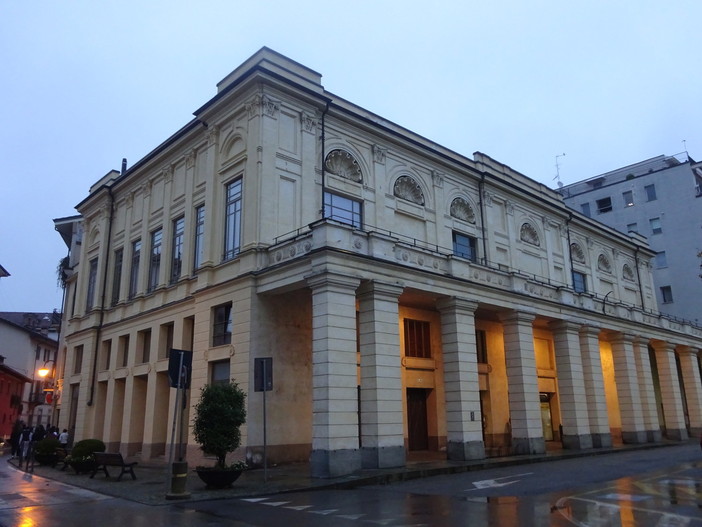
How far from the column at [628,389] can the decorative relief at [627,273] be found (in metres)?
11.6

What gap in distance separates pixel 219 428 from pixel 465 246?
18.0m

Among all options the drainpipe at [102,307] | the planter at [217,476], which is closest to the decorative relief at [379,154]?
the planter at [217,476]

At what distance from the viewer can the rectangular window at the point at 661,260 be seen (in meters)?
51.4

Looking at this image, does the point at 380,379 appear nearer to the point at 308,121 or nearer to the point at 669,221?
the point at 308,121

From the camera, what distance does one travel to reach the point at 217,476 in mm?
15367

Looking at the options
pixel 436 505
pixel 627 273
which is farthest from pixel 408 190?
pixel 627 273

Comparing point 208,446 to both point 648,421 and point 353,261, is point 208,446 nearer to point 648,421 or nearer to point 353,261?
point 353,261

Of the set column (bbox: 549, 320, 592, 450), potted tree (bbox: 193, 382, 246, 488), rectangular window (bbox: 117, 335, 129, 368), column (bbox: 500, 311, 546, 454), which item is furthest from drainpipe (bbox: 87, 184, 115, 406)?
column (bbox: 549, 320, 592, 450)

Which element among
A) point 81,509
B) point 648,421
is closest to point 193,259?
point 81,509

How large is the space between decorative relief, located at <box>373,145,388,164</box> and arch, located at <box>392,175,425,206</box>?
130 cm

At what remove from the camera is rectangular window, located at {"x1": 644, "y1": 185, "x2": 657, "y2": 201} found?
5300 centimetres

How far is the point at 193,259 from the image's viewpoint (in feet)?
85.9

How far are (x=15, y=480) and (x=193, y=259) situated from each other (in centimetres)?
1078

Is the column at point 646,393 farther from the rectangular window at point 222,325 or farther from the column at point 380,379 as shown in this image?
the rectangular window at point 222,325
